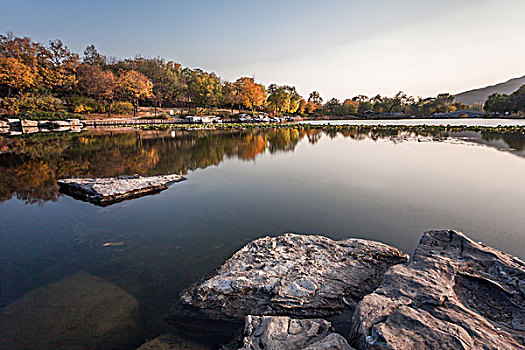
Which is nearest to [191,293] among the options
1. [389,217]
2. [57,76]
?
[389,217]

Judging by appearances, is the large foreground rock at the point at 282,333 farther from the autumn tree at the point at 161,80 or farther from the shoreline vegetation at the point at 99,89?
the autumn tree at the point at 161,80

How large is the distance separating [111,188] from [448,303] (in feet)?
31.3

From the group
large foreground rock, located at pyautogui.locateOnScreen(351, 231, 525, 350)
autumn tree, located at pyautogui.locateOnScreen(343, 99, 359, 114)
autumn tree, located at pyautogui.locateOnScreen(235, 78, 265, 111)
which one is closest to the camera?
large foreground rock, located at pyautogui.locateOnScreen(351, 231, 525, 350)

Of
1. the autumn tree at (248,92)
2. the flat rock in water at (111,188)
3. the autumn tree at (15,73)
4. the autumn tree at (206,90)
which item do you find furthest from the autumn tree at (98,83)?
the flat rock in water at (111,188)

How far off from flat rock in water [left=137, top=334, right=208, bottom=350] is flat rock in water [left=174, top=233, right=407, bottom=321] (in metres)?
0.37

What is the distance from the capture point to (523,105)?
247 ft

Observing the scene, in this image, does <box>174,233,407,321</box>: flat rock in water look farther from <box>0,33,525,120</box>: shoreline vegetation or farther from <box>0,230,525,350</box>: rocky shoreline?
<box>0,33,525,120</box>: shoreline vegetation

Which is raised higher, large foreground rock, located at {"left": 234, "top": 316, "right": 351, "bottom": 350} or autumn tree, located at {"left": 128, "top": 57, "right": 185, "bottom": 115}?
autumn tree, located at {"left": 128, "top": 57, "right": 185, "bottom": 115}

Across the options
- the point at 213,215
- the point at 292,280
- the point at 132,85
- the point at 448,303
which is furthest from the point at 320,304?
the point at 132,85

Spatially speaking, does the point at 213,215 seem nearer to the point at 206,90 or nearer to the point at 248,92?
the point at 206,90

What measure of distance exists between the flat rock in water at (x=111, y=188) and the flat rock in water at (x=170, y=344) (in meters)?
6.16

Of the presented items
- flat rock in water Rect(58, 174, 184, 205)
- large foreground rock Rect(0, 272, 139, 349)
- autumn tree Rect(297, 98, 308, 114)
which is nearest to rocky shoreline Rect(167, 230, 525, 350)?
large foreground rock Rect(0, 272, 139, 349)

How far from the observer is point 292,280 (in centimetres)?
378

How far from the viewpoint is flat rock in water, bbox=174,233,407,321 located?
3408mm
